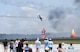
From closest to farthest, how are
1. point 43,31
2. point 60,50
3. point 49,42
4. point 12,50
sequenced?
point 60,50
point 49,42
point 12,50
point 43,31

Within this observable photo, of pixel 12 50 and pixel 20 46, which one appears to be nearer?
pixel 20 46

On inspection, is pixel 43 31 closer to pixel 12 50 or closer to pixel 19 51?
pixel 12 50

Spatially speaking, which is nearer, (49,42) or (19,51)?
(19,51)

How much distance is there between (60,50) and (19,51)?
652 cm

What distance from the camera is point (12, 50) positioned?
3541 centimetres

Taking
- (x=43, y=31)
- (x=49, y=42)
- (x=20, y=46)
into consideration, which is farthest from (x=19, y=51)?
(x=43, y=31)

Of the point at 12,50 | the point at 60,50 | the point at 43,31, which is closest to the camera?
the point at 60,50

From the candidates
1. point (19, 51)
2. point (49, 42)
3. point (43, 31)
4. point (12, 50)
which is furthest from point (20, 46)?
point (43, 31)

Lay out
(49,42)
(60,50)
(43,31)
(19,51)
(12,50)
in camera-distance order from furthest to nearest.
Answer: (43,31) → (12,50) → (49,42) → (19,51) → (60,50)

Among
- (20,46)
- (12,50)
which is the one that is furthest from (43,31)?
(20,46)

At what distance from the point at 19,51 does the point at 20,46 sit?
1.42 feet

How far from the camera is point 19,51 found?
2878 centimetres

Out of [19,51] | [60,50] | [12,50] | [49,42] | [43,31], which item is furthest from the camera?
[43,31]

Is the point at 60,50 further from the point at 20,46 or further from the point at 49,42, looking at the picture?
the point at 49,42
